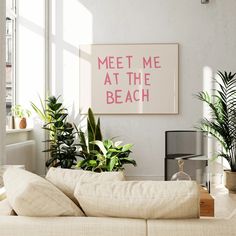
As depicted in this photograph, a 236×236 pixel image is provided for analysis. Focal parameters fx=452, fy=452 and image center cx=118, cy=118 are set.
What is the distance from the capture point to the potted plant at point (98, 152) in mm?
5707

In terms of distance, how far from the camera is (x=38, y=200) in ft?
5.79

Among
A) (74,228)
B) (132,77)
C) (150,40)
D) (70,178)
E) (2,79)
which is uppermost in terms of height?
(150,40)

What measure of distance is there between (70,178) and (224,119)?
13.4ft

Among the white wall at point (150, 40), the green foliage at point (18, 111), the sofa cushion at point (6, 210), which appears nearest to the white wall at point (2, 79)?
the green foliage at point (18, 111)

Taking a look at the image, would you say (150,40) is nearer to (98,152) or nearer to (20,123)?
(98,152)

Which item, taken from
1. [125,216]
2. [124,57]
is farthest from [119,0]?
[125,216]

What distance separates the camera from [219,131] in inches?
233

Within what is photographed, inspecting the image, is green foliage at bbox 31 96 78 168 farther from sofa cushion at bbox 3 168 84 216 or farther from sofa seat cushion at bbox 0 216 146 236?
sofa seat cushion at bbox 0 216 146 236

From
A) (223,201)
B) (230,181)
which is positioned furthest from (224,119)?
(223,201)

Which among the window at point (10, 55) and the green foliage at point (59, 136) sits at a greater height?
the window at point (10, 55)

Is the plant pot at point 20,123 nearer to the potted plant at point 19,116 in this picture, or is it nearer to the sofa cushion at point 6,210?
the potted plant at point 19,116

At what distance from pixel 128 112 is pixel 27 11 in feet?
6.54

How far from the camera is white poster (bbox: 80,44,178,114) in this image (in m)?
6.38

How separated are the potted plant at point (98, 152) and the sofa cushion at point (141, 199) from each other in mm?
3709
